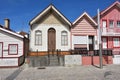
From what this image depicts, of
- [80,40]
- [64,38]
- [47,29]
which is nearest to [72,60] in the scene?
[64,38]

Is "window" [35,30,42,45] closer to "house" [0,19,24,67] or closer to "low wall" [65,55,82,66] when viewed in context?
"house" [0,19,24,67]

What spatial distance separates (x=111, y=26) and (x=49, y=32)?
9.49 m

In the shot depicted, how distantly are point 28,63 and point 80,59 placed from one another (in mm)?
5904

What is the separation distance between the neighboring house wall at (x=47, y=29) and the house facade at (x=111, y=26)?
5712 millimetres

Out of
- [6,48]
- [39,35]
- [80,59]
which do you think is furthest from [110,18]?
[6,48]

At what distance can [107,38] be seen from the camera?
2461 cm

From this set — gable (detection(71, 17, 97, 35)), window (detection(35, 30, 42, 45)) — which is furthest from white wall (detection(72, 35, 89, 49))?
window (detection(35, 30, 42, 45))

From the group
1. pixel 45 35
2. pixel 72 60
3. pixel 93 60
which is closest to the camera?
pixel 72 60

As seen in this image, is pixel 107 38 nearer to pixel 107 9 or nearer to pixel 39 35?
pixel 107 9

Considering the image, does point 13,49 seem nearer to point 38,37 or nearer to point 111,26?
point 38,37

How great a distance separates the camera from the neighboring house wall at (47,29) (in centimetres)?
2156

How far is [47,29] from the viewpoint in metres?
22.0

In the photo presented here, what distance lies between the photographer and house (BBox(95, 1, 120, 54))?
24.2m

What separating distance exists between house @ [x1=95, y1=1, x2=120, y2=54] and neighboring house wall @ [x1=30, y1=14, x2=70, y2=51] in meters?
5.71
